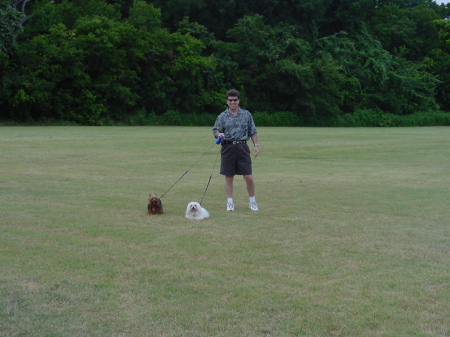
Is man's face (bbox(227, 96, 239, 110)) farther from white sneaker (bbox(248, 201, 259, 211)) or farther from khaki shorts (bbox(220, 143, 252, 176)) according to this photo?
white sneaker (bbox(248, 201, 259, 211))

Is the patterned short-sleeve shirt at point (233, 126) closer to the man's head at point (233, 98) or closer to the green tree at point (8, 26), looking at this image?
the man's head at point (233, 98)

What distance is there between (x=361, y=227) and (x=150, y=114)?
147ft

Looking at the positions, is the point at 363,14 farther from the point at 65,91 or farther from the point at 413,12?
the point at 65,91

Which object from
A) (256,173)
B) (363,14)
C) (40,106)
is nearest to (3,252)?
(256,173)

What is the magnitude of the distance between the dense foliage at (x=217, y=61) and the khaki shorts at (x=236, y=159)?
35599 mm

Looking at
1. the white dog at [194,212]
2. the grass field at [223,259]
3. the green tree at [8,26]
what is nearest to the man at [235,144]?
the grass field at [223,259]

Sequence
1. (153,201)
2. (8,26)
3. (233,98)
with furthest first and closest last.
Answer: (8,26) < (233,98) < (153,201)

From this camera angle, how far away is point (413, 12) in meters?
75.7

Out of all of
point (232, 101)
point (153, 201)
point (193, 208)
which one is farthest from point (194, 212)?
point (232, 101)

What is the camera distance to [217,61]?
56406 mm

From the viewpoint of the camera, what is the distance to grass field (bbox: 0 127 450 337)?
483cm

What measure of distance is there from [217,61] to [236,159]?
47.3m

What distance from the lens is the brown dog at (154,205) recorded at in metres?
9.24

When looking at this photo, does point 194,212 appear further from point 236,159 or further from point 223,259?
point 223,259
